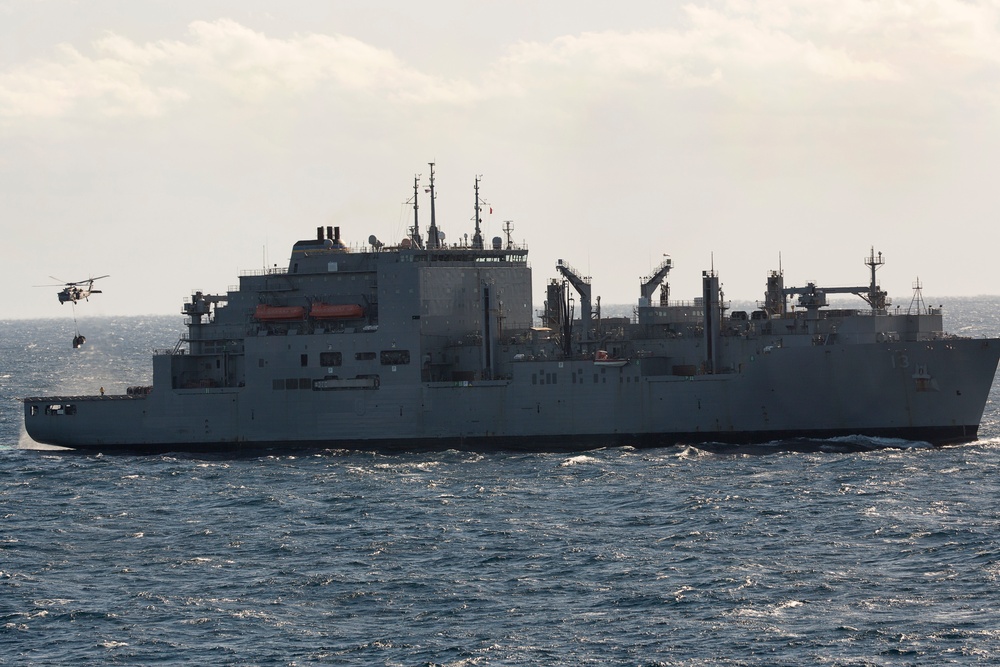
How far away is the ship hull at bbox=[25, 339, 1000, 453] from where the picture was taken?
41.7 m

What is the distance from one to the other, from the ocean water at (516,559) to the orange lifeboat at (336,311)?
517 centimetres

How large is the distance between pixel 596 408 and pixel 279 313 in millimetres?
11445

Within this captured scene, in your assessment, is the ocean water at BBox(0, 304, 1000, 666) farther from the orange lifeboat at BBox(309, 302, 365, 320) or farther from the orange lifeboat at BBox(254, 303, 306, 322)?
the orange lifeboat at BBox(254, 303, 306, 322)

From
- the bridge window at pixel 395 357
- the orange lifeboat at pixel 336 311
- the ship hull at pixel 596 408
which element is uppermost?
the orange lifeboat at pixel 336 311

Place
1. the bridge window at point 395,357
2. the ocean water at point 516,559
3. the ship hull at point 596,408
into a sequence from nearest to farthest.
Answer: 1. the ocean water at point 516,559
2. the ship hull at point 596,408
3. the bridge window at point 395,357

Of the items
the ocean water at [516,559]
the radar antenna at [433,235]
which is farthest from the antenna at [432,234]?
the ocean water at [516,559]

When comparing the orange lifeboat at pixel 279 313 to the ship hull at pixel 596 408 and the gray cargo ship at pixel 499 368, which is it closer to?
the gray cargo ship at pixel 499 368

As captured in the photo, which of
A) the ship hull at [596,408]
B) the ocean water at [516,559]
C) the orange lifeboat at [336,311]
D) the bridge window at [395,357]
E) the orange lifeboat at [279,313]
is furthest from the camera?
the orange lifeboat at [279,313]

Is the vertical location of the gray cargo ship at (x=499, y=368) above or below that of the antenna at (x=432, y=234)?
below

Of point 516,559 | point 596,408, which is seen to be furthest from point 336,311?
point 516,559

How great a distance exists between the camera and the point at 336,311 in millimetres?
45969

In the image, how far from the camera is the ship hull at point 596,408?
4172 centimetres

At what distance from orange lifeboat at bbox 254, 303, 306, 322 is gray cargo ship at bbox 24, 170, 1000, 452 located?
0.06 m

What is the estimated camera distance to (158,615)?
84.6 ft
